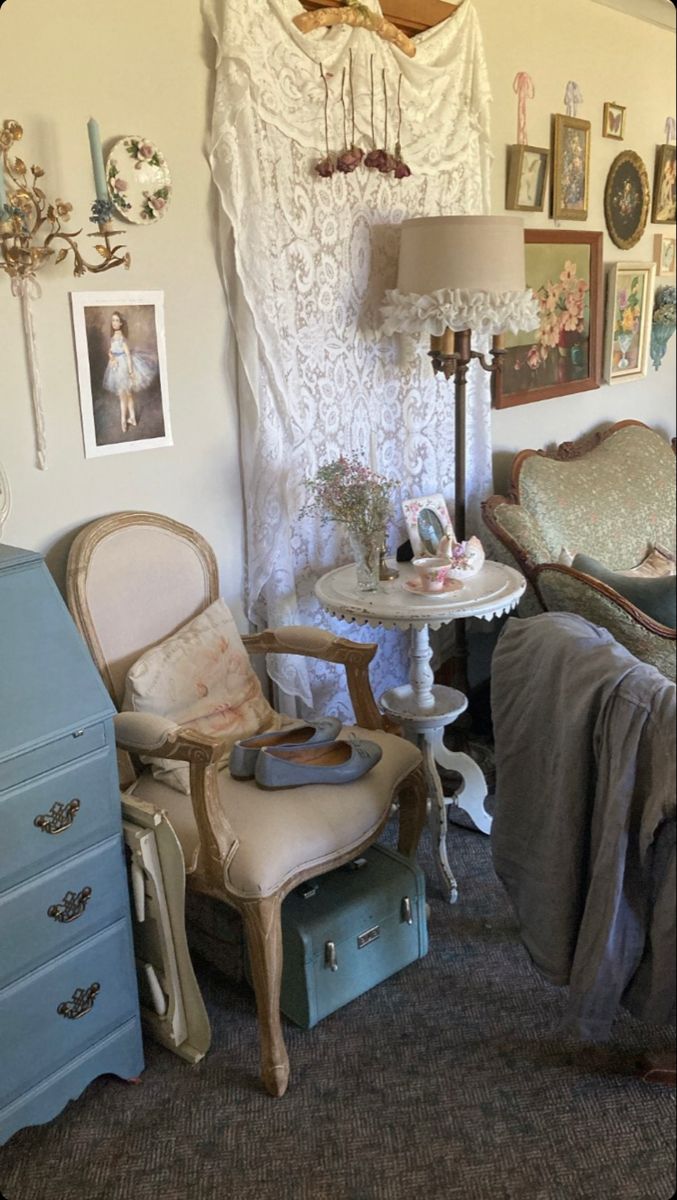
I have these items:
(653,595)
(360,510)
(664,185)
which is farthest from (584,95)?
(360,510)

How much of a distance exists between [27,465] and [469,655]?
1868mm

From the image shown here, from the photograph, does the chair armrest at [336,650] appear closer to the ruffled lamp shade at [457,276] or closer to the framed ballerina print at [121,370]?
the framed ballerina print at [121,370]

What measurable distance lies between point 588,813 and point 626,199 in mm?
3098

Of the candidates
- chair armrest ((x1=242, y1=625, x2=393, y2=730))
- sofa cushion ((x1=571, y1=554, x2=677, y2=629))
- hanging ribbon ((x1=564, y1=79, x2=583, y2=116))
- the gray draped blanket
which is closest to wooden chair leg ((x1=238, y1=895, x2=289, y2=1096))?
the gray draped blanket

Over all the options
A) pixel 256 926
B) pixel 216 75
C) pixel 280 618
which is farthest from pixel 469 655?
pixel 216 75

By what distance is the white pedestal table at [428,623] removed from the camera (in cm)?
237

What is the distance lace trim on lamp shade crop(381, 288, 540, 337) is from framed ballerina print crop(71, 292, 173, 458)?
0.71 metres

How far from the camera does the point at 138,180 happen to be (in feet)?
7.21

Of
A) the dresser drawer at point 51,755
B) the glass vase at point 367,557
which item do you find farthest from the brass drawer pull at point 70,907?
the glass vase at point 367,557

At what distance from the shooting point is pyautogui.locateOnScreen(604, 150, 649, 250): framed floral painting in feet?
12.6

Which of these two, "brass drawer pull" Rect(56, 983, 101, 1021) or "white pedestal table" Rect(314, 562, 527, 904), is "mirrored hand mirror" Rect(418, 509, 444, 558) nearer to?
"white pedestal table" Rect(314, 562, 527, 904)

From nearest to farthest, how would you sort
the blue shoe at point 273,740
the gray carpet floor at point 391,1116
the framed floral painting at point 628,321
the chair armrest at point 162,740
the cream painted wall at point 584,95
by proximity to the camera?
1. the gray carpet floor at point 391,1116
2. the chair armrest at point 162,740
3. the blue shoe at point 273,740
4. the cream painted wall at point 584,95
5. the framed floral painting at point 628,321

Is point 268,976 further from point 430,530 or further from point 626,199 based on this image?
point 626,199

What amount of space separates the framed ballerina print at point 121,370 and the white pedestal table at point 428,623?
635mm
